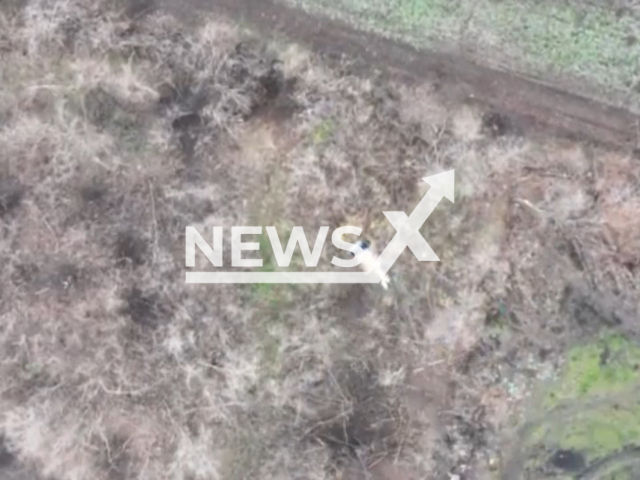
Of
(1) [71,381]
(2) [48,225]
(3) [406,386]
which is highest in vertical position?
(2) [48,225]

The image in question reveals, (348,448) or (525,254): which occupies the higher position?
(525,254)

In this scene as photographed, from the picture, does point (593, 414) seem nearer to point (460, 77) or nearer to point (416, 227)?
point (416, 227)

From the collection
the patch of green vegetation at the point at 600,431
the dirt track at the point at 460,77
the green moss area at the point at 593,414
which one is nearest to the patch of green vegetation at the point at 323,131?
the dirt track at the point at 460,77

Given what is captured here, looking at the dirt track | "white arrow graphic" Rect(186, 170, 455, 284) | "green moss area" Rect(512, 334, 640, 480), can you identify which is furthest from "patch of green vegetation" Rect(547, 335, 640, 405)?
the dirt track

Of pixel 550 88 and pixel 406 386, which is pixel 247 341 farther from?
pixel 550 88

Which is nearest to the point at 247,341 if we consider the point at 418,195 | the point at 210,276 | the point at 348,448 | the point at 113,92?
the point at 210,276

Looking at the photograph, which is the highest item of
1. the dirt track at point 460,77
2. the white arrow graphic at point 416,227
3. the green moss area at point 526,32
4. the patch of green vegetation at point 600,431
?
the green moss area at point 526,32

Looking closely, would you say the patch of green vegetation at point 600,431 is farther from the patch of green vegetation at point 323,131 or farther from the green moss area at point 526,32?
the patch of green vegetation at point 323,131
